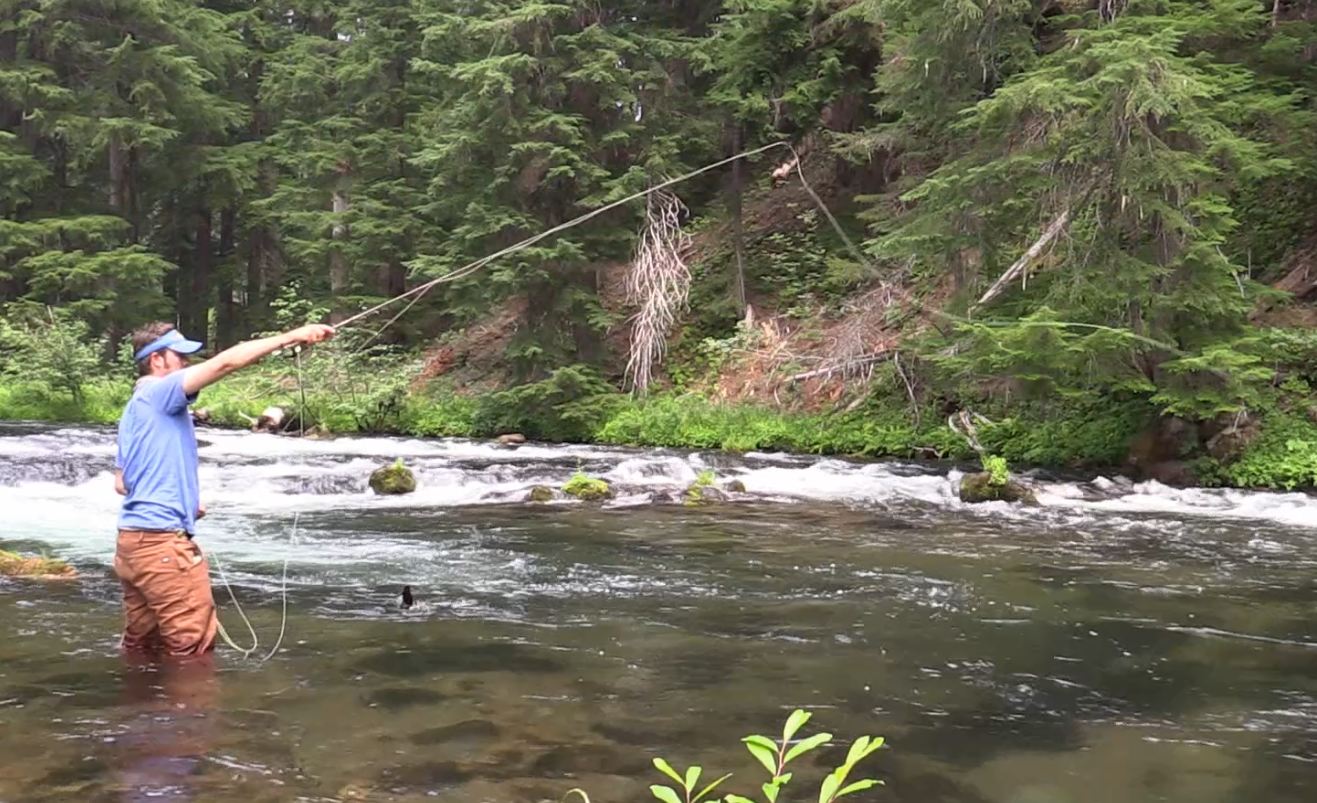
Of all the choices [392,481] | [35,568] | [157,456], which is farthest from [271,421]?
[157,456]

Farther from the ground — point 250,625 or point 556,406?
point 556,406

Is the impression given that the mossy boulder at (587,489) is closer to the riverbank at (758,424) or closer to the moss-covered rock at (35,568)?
the riverbank at (758,424)

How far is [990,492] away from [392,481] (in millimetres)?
7078

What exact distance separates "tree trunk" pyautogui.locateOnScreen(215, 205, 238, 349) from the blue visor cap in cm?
3173

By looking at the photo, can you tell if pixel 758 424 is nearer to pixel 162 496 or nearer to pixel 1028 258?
pixel 1028 258

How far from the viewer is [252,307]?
33.8 metres

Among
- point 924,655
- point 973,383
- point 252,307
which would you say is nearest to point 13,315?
point 252,307

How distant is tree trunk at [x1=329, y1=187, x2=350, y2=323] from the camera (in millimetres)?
26703

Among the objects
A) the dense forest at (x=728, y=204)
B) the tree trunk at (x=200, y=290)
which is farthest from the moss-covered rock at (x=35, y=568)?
the tree trunk at (x=200, y=290)

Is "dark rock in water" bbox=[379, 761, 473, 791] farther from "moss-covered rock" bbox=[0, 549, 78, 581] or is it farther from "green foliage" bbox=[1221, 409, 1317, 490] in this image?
"green foliage" bbox=[1221, 409, 1317, 490]

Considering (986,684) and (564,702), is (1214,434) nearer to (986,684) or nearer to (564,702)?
(986,684)

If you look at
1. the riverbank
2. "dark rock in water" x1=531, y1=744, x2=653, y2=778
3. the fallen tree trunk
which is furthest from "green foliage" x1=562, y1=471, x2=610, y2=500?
"dark rock in water" x1=531, y1=744, x2=653, y2=778

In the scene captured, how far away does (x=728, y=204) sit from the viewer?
71.9ft

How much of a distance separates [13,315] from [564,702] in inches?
958
